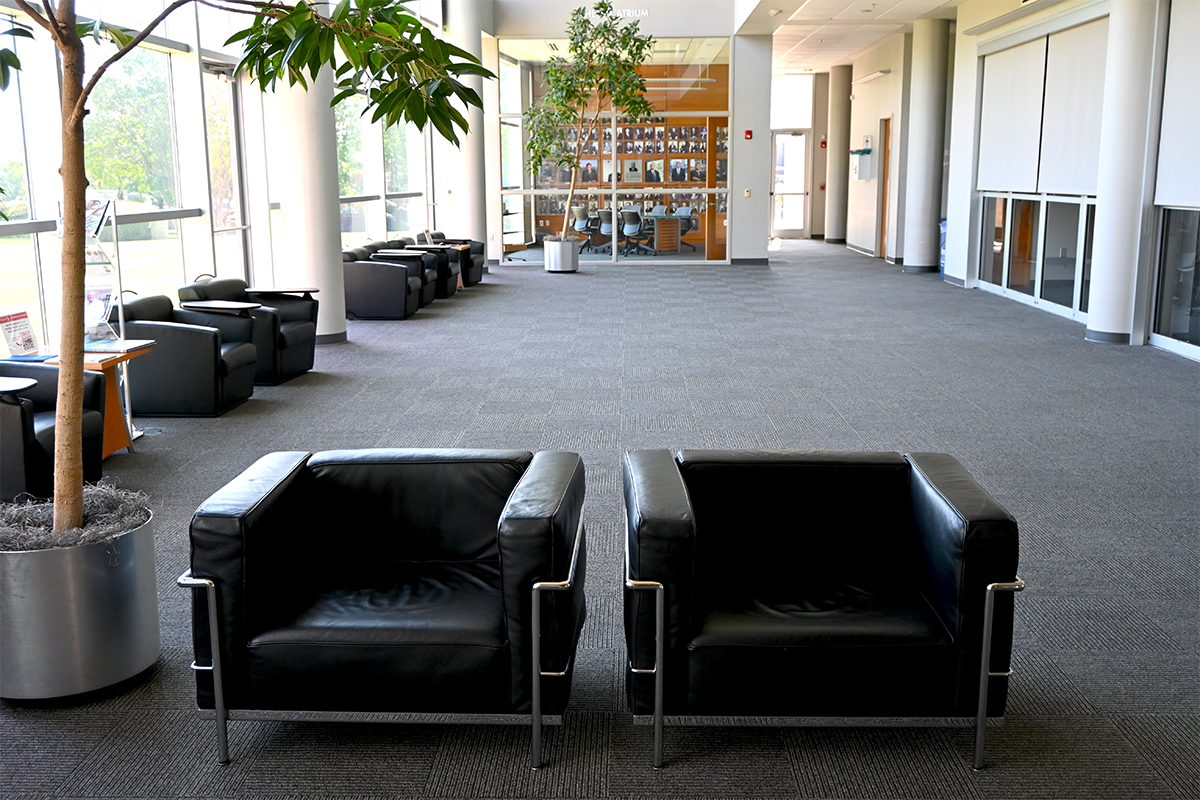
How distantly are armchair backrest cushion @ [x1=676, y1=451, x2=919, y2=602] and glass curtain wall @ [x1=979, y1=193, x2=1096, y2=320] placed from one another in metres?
8.27

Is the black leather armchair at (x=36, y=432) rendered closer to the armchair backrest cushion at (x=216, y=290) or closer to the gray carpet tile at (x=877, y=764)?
the armchair backrest cushion at (x=216, y=290)

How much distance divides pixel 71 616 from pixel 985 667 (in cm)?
240

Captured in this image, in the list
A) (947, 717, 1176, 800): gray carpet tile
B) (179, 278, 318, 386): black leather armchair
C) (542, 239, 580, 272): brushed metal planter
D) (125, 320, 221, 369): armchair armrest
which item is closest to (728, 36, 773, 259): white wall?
(542, 239, 580, 272): brushed metal planter

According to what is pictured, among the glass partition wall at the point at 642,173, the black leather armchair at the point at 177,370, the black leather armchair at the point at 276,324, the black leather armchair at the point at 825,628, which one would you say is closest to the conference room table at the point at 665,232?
the glass partition wall at the point at 642,173

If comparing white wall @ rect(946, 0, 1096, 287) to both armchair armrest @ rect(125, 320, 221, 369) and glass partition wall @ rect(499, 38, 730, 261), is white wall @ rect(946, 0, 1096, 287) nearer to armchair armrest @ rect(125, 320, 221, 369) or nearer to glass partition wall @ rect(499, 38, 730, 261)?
glass partition wall @ rect(499, 38, 730, 261)

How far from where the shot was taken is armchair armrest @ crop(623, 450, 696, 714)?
8.21 ft

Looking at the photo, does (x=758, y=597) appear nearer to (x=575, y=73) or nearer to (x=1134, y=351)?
(x=1134, y=351)

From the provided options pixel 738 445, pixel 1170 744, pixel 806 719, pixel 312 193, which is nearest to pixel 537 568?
pixel 806 719

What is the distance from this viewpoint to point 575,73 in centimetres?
1513

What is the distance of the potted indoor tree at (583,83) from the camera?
14.9 m

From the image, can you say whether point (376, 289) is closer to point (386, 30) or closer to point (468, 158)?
point (468, 158)

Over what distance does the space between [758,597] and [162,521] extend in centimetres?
289

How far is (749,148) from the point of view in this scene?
55.2 ft

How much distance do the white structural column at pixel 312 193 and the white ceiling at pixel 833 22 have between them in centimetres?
692
